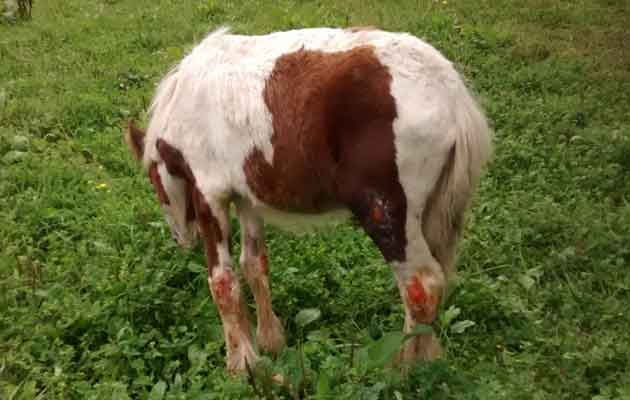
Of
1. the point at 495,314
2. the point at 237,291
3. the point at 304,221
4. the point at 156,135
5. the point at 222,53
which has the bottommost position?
the point at 495,314

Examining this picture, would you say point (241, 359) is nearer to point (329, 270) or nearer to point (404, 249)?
point (329, 270)

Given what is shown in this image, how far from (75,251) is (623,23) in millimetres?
7451

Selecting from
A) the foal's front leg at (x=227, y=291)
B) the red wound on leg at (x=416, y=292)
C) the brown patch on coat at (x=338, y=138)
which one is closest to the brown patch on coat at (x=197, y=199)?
the foal's front leg at (x=227, y=291)

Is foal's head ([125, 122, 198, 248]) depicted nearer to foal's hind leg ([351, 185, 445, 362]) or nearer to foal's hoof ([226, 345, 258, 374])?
foal's hoof ([226, 345, 258, 374])

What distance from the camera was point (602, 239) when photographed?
4227 millimetres

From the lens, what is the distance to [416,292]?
3035 mm

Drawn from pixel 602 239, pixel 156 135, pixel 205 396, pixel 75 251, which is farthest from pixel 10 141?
pixel 602 239

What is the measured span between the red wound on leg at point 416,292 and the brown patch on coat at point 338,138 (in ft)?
0.43

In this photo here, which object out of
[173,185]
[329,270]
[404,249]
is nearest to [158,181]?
[173,185]

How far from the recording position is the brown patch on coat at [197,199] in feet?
Answer: 11.3

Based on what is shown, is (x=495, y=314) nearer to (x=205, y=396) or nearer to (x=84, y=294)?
(x=205, y=396)

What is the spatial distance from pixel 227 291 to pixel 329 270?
88 centimetres

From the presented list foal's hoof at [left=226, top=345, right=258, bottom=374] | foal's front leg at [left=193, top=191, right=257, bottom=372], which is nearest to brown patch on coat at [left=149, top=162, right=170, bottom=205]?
foal's front leg at [left=193, top=191, right=257, bottom=372]

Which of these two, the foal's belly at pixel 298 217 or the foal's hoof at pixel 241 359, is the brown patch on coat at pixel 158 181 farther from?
the foal's hoof at pixel 241 359
